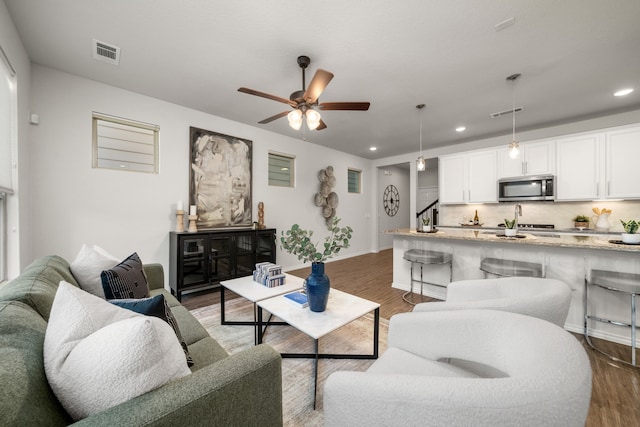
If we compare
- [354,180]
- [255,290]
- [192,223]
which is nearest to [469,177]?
[354,180]

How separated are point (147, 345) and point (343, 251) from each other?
218 inches

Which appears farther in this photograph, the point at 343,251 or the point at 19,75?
the point at 343,251

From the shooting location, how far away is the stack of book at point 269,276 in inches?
92.7

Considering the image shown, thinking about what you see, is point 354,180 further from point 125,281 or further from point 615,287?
point 125,281

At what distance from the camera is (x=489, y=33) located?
2.12 metres

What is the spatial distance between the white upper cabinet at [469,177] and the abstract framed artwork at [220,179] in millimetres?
3955

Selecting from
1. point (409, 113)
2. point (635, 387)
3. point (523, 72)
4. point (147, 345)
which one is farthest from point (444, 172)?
point (147, 345)

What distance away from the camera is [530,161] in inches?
168

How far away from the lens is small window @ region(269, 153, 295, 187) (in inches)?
187

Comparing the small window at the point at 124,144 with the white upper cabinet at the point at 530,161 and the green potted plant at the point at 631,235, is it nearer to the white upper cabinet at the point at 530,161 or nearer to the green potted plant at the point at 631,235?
the green potted plant at the point at 631,235

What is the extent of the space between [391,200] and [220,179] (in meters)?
5.24

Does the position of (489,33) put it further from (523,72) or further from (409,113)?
(409,113)

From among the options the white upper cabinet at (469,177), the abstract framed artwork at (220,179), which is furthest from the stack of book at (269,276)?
the white upper cabinet at (469,177)

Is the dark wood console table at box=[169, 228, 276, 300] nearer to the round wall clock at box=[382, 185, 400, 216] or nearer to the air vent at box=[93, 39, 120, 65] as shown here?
the air vent at box=[93, 39, 120, 65]
